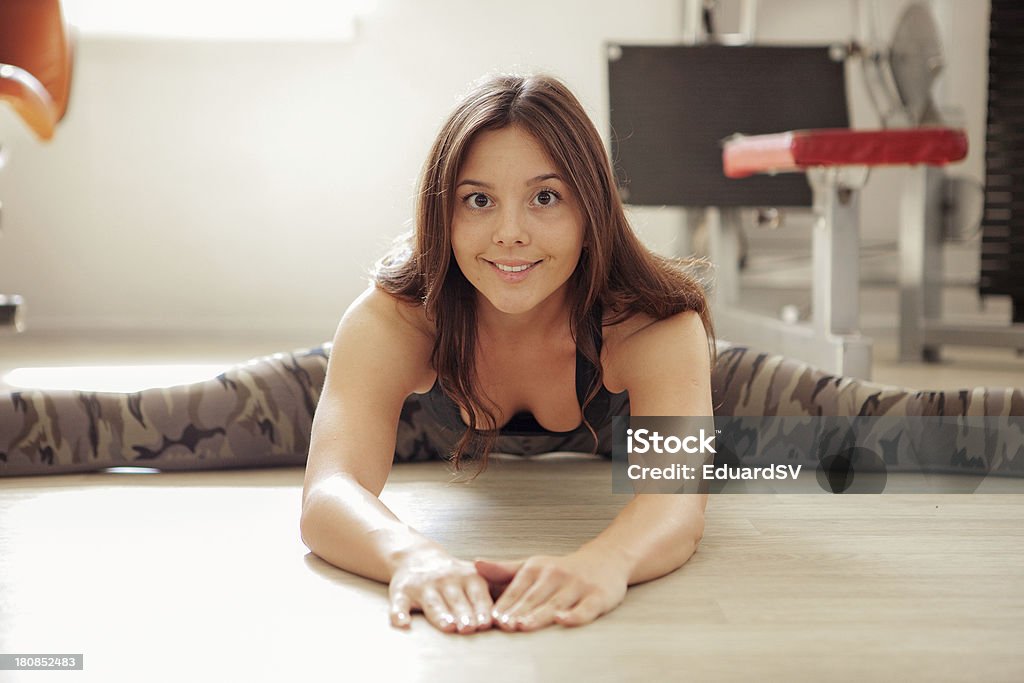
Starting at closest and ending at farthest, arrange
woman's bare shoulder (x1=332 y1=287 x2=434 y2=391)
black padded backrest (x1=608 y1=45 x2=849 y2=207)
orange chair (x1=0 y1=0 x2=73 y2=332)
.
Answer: woman's bare shoulder (x1=332 y1=287 x2=434 y2=391), orange chair (x1=0 y1=0 x2=73 y2=332), black padded backrest (x1=608 y1=45 x2=849 y2=207)

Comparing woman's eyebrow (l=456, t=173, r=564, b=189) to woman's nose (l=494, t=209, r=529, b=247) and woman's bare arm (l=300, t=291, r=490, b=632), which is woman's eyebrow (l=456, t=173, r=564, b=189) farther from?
woman's bare arm (l=300, t=291, r=490, b=632)

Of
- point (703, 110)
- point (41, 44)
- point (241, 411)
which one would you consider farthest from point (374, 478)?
point (703, 110)

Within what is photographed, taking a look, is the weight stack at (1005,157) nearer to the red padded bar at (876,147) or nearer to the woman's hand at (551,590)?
the red padded bar at (876,147)

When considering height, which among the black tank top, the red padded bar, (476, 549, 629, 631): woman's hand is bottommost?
(476, 549, 629, 631): woman's hand

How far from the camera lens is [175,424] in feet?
5.59

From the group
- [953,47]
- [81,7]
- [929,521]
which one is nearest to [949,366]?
[953,47]

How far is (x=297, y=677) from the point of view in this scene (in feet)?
2.87

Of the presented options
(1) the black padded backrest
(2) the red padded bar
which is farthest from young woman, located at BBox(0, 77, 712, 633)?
(1) the black padded backrest

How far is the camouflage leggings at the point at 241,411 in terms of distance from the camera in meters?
1.66

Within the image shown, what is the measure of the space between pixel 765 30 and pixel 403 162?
1.29m

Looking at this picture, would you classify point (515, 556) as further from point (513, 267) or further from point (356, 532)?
point (513, 267)

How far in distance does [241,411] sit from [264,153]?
214 centimetres

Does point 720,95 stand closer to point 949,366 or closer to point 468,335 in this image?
point 949,366

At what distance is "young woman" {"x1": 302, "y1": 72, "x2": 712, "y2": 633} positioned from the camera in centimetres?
101
